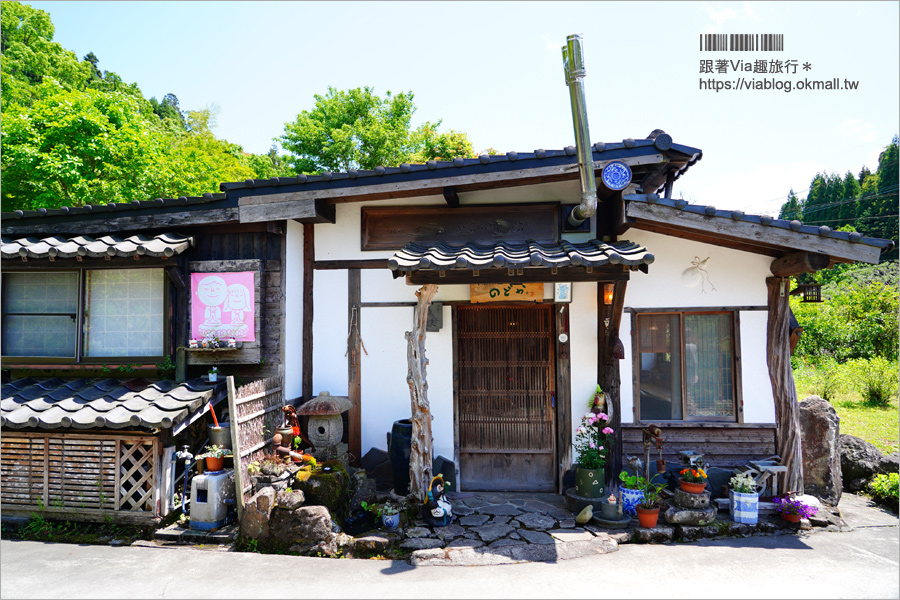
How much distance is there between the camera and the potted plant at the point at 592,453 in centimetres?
621

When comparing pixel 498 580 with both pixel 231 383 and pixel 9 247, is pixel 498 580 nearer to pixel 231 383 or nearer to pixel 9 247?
pixel 231 383

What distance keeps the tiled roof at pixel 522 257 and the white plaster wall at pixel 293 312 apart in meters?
1.98

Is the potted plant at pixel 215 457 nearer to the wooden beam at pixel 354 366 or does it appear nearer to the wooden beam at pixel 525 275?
the wooden beam at pixel 354 366

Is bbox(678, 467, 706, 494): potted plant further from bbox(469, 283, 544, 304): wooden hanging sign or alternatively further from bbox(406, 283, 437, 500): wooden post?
bbox(406, 283, 437, 500): wooden post

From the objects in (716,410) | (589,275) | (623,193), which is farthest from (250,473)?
(716,410)

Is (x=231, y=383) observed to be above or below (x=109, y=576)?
above

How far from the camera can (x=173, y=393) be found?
6262mm

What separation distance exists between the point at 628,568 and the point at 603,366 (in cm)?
275

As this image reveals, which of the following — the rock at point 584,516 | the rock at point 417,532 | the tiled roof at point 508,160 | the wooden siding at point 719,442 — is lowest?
the rock at point 417,532

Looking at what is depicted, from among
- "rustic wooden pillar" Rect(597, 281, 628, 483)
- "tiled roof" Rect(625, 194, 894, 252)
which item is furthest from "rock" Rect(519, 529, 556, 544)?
"tiled roof" Rect(625, 194, 894, 252)

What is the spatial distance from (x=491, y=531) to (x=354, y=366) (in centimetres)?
305

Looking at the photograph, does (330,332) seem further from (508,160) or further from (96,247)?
(508,160)

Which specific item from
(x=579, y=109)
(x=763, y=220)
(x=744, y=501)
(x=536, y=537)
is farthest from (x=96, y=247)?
(x=744, y=501)

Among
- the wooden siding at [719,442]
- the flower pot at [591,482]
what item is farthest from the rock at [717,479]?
the flower pot at [591,482]
